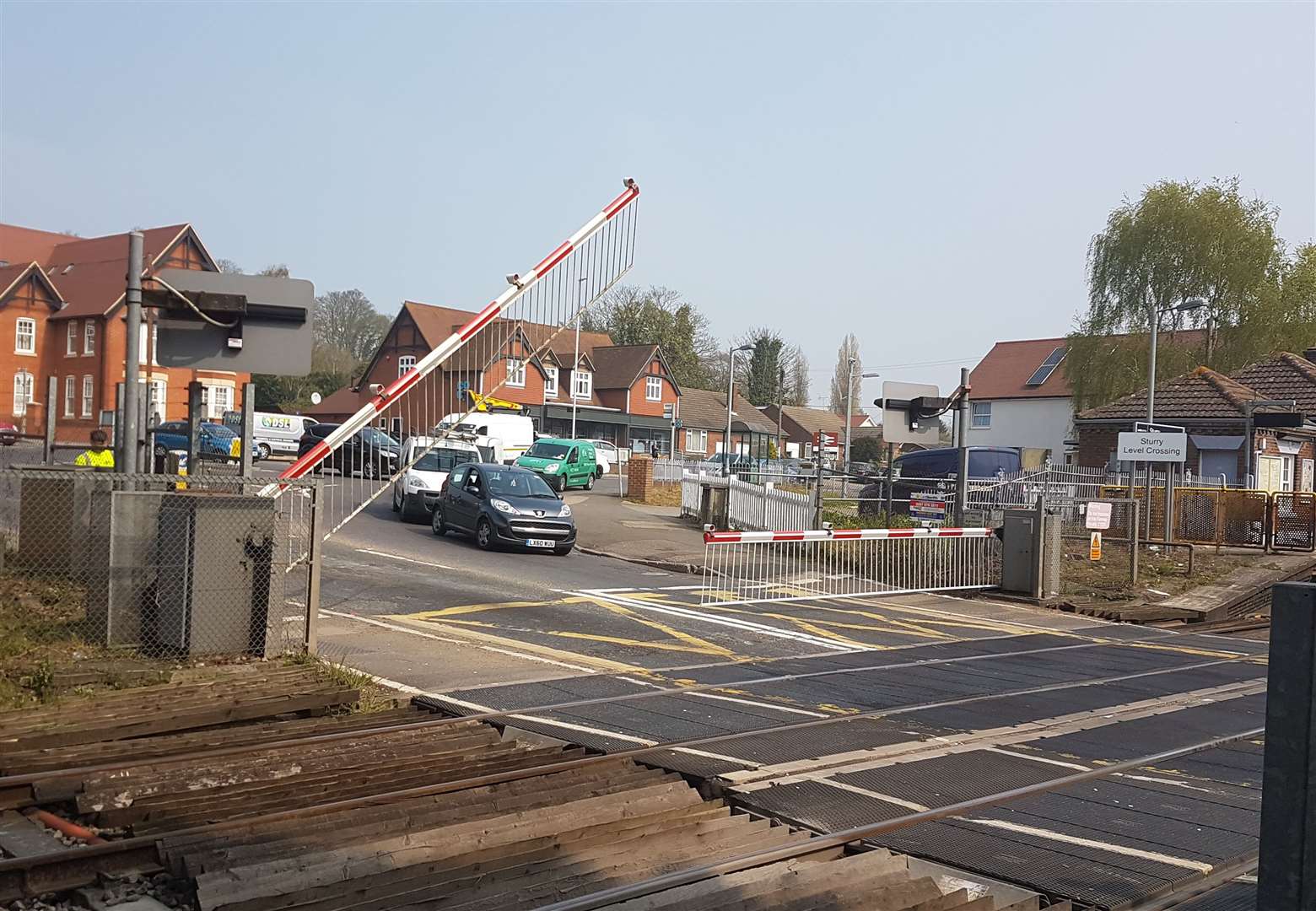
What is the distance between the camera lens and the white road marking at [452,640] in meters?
11.4

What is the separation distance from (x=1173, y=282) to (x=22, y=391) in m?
54.3

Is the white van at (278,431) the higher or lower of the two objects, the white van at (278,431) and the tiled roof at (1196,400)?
the lower

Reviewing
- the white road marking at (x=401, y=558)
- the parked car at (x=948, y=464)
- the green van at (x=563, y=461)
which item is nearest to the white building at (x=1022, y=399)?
the parked car at (x=948, y=464)

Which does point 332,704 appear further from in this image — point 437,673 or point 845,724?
point 845,724

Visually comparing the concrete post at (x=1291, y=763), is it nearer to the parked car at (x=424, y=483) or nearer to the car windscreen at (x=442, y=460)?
the parked car at (x=424, y=483)

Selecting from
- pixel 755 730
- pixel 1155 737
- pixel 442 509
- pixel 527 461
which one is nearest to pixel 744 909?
pixel 755 730

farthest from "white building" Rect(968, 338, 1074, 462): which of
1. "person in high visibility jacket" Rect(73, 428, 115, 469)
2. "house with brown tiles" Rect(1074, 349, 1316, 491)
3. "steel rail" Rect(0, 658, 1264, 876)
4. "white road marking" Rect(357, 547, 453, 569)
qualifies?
"steel rail" Rect(0, 658, 1264, 876)

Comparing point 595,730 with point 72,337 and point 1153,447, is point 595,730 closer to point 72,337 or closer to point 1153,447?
point 1153,447

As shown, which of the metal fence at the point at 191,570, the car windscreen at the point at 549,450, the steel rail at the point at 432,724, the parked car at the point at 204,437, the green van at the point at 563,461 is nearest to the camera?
the steel rail at the point at 432,724

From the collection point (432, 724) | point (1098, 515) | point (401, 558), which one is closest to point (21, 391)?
point (401, 558)

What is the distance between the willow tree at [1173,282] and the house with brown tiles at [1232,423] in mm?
9784

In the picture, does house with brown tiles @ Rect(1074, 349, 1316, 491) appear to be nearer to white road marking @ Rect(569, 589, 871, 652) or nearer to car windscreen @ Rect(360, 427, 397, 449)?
white road marking @ Rect(569, 589, 871, 652)

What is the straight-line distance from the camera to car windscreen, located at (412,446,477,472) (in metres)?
26.2

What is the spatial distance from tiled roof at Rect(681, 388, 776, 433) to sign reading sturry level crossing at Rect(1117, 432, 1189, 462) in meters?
57.2
